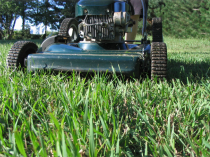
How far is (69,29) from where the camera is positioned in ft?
9.46

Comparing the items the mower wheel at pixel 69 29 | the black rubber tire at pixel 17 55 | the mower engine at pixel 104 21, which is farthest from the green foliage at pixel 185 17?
the black rubber tire at pixel 17 55

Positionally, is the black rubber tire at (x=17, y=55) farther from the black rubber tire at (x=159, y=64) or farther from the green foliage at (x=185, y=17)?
the green foliage at (x=185, y=17)

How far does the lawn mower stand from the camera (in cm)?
168

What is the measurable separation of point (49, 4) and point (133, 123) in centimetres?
2421

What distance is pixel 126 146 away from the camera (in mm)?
807

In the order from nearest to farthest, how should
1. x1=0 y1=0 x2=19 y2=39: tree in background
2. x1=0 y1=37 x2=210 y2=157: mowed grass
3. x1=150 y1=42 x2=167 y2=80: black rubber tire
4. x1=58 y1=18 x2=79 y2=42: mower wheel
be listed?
1. x1=0 y1=37 x2=210 y2=157: mowed grass
2. x1=150 y1=42 x2=167 y2=80: black rubber tire
3. x1=58 y1=18 x2=79 y2=42: mower wheel
4. x1=0 y1=0 x2=19 y2=39: tree in background

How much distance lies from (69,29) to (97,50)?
3.18 feet

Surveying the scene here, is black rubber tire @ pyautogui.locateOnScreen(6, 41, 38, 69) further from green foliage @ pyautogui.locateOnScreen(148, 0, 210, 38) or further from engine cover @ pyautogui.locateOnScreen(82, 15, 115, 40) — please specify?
green foliage @ pyautogui.locateOnScreen(148, 0, 210, 38)

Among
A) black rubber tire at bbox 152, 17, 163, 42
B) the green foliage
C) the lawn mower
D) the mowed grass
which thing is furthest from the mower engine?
the green foliage

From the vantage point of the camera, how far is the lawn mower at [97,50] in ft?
5.51

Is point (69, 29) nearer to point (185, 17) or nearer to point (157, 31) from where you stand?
point (157, 31)

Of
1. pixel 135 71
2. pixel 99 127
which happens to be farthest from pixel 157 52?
pixel 99 127

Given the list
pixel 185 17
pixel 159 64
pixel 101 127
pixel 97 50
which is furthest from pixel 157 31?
pixel 185 17

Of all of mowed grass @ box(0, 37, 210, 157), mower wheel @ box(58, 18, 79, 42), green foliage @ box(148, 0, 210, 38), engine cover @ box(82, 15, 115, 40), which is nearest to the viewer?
mowed grass @ box(0, 37, 210, 157)
